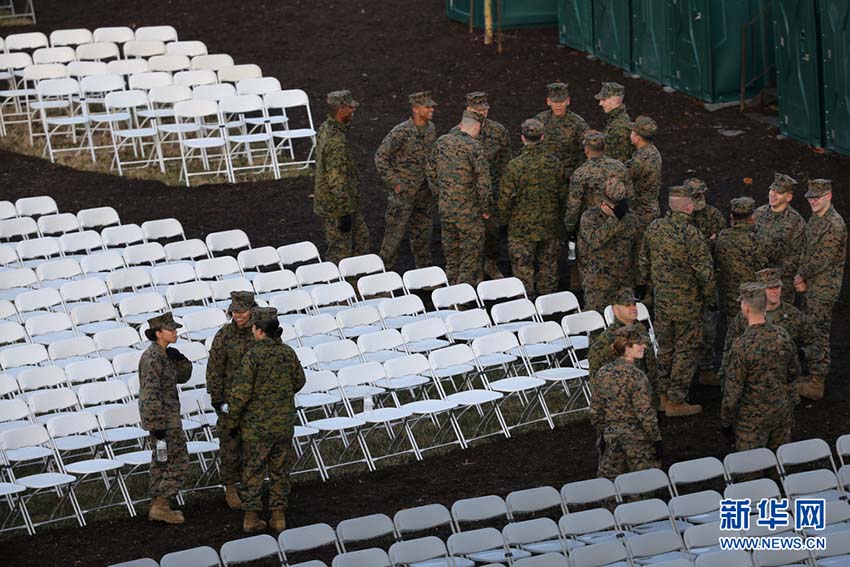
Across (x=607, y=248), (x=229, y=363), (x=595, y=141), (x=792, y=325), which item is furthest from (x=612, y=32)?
(x=229, y=363)

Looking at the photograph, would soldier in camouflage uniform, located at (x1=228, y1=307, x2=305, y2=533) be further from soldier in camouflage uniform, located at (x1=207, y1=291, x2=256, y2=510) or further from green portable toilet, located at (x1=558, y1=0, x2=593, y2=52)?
green portable toilet, located at (x1=558, y1=0, x2=593, y2=52)

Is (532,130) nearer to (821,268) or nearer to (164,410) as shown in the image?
(821,268)

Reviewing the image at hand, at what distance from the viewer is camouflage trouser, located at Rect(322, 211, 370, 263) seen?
15.1 metres

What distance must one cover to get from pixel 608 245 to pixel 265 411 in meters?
3.90

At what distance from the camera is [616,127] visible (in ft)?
47.5

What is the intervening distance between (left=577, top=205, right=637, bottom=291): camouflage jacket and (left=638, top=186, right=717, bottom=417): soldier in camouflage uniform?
0.85m

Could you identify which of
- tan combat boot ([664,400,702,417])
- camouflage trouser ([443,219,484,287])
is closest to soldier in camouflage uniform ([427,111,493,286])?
camouflage trouser ([443,219,484,287])

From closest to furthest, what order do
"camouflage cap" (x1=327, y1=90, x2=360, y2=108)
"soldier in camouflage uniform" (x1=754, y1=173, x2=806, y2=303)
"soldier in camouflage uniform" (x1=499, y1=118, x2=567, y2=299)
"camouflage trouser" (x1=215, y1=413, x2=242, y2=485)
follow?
"camouflage trouser" (x1=215, y1=413, x2=242, y2=485)
"soldier in camouflage uniform" (x1=754, y1=173, x2=806, y2=303)
"soldier in camouflage uniform" (x1=499, y1=118, x2=567, y2=299)
"camouflage cap" (x1=327, y1=90, x2=360, y2=108)

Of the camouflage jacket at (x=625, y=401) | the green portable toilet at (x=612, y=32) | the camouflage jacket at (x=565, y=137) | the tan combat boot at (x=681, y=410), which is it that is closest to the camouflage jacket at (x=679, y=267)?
the tan combat boot at (x=681, y=410)

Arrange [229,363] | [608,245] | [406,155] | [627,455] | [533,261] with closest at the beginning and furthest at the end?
[627,455]
[229,363]
[608,245]
[533,261]
[406,155]

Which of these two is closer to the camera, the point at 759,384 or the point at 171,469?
the point at 759,384

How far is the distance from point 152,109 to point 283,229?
313 cm

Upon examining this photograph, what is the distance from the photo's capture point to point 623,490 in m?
9.98

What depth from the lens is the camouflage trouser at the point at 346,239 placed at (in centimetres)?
1509
